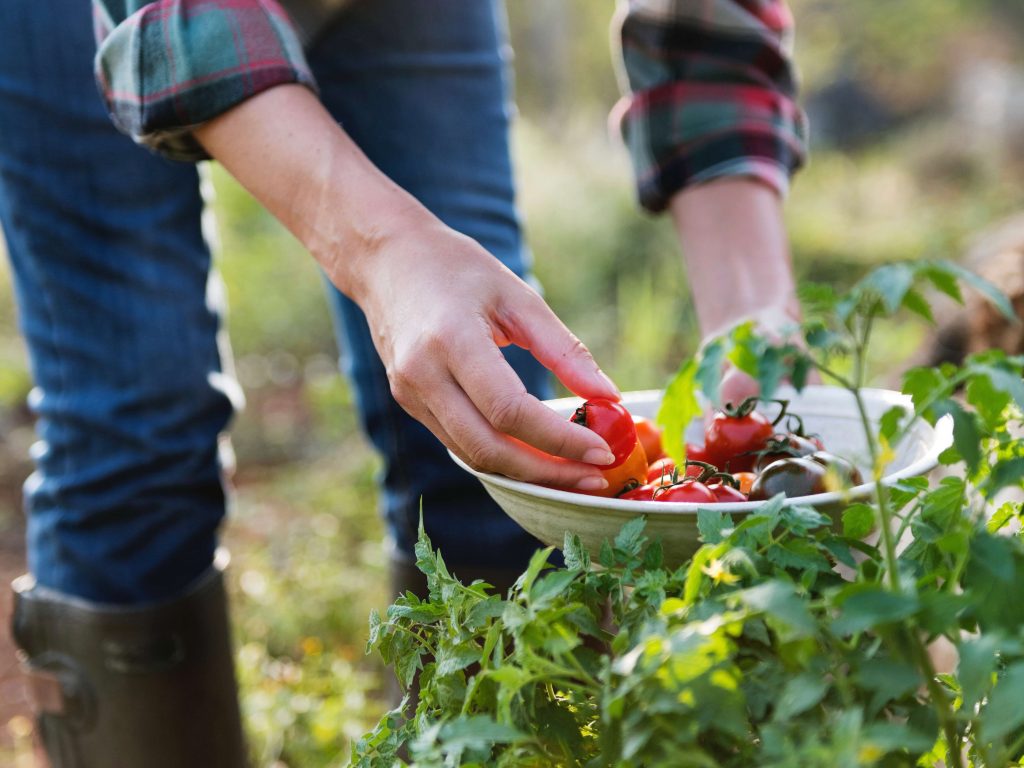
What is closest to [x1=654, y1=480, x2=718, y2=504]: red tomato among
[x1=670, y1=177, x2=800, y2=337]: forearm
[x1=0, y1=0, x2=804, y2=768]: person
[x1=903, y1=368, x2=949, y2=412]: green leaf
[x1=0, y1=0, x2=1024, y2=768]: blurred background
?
[x1=903, y1=368, x2=949, y2=412]: green leaf

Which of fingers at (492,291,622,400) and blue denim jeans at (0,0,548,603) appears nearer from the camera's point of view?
fingers at (492,291,622,400)

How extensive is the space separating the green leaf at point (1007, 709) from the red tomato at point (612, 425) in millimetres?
513

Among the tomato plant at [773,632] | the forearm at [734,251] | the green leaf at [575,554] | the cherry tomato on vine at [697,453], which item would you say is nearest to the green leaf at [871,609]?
the tomato plant at [773,632]

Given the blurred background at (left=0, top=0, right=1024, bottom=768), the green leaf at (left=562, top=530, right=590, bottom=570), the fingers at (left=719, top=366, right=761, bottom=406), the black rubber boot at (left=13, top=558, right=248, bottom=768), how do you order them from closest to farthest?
the green leaf at (left=562, top=530, right=590, bottom=570) → the fingers at (left=719, top=366, right=761, bottom=406) → the black rubber boot at (left=13, top=558, right=248, bottom=768) → the blurred background at (left=0, top=0, right=1024, bottom=768)

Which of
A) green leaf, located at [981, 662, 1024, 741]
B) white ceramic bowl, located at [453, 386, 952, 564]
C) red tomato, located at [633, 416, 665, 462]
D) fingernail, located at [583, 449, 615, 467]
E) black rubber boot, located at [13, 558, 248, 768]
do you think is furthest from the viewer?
black rubber boot, located at [13, 558, 248, 768]

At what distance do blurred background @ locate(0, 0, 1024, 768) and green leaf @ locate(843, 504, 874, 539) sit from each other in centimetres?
149

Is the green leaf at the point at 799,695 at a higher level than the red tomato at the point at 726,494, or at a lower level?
higher

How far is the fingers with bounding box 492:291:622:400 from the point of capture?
1.05 metres

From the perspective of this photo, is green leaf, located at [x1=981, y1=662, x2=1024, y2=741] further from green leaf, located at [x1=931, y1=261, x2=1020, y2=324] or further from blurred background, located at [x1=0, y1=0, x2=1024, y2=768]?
blurred background, located at [x1=0, y1=0, x2=1024, y2=768]

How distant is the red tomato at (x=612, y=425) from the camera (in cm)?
109

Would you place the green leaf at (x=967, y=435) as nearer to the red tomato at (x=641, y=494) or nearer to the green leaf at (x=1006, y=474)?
the green leaf at (x=1006, y=474)

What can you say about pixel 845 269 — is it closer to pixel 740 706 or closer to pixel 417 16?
pixel 417 16

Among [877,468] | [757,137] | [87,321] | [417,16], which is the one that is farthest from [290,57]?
[877,468]

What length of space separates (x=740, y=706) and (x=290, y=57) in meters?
0.89
